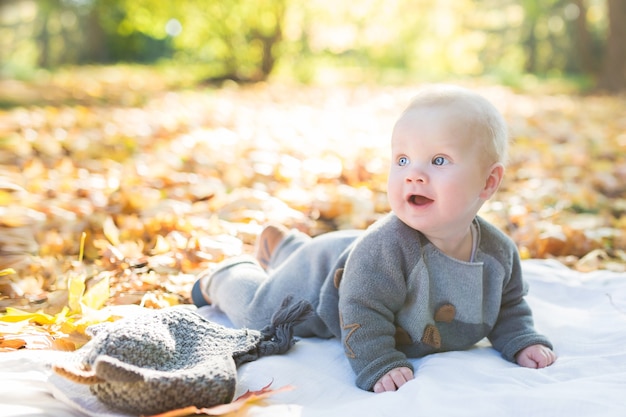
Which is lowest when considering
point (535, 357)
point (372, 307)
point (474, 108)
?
point (535, 357)

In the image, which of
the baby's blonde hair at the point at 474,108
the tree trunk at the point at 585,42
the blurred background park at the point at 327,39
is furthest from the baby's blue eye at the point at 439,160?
the tree trunk at the point at 585,42

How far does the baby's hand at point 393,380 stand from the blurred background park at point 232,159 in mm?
924

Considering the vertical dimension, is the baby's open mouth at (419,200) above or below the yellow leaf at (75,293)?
above

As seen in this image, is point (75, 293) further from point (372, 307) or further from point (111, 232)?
point (372, 307)

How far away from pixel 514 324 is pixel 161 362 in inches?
37.8

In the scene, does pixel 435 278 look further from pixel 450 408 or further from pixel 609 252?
pixel 609 252

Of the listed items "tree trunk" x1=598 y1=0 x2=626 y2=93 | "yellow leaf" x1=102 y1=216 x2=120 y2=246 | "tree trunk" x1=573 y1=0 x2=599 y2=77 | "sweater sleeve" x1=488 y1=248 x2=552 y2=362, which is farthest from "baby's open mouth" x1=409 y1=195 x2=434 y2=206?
"tree trunk" x1=573 y1=0 x2=599 y2=77

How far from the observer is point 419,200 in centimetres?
172

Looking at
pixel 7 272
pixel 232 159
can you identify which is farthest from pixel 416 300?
pixel 232 159

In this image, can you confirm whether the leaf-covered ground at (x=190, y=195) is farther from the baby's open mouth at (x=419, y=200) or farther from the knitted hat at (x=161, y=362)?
the baby's open mouth at (x=419, y=200)

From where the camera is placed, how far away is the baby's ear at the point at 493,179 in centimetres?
174

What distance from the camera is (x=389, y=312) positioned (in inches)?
68.3

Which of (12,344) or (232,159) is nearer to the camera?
(12,344)

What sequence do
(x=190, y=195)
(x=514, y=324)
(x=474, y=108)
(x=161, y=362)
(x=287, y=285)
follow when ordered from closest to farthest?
(x=161, y=362) < (x=474, y=108) < (x=514, y=324) < (x=287, y=285) < (x=190, y=195)
